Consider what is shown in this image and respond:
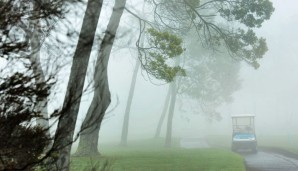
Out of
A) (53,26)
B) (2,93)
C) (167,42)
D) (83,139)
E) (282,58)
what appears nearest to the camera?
(2,93)

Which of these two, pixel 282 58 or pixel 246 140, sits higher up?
pixel 282 58

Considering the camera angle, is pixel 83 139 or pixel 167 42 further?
pixel 83 139

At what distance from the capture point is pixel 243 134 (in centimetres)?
3219

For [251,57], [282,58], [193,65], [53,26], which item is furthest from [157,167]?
[282,58]

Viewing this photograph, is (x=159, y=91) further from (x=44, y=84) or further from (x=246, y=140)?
(x=44, y=84)

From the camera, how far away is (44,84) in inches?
175

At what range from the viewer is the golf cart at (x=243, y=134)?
31.3 metres

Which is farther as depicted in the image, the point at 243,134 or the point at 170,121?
the point at 170,121

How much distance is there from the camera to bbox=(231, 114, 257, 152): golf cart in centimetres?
3133

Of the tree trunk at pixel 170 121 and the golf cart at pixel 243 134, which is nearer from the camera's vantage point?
the golf cart at pixel 243 134

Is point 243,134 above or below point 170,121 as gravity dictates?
below

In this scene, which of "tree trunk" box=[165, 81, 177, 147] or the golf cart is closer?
the golf cart

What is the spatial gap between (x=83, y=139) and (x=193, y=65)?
1175 inches

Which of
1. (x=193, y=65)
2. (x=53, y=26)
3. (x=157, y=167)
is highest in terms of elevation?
(x=193, y=65)
